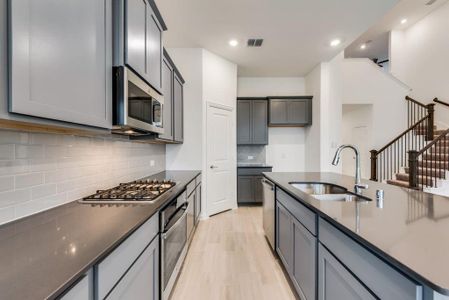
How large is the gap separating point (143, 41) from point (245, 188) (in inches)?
160

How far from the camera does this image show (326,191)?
254 cm

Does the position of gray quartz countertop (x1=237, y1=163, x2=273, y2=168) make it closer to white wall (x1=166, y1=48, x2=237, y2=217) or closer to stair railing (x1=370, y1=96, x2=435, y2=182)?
white wall (x1=166, y1=48, x2=237, y2=217)

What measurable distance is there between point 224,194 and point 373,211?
361 centimetres

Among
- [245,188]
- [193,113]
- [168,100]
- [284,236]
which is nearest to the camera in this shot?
[284,236]

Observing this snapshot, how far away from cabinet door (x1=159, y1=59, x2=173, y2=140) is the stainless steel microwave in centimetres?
81

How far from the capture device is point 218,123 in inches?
184

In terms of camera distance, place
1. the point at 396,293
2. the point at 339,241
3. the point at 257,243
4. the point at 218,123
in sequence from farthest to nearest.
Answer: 1. the point at 218,123
2. the point at 257,243
3. the point at 339,241
4. the point at 396,293

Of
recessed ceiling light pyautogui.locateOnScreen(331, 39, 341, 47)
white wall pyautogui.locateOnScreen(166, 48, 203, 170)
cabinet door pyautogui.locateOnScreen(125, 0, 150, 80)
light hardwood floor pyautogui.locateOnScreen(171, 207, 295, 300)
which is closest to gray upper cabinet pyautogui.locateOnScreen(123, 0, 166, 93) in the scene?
cabinet door pyautogui.locateOnScreen(125, 0, 150, 80)

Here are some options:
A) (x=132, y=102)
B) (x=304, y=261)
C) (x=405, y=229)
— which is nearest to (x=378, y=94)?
(x=304, y=261)

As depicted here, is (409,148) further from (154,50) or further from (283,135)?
(154,50)

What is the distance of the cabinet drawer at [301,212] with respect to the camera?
1596 millimetres

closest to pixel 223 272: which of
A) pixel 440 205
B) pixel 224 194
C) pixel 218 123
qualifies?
pixel 440 205

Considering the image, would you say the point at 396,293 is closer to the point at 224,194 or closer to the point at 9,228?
the point at 9,228

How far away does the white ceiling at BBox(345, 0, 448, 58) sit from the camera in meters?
5.57
